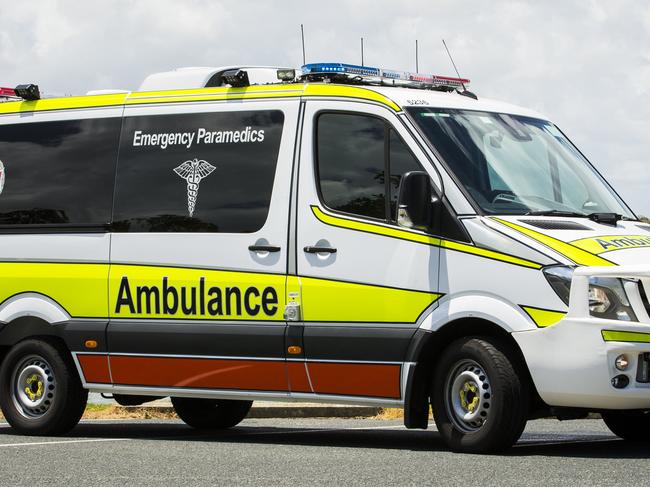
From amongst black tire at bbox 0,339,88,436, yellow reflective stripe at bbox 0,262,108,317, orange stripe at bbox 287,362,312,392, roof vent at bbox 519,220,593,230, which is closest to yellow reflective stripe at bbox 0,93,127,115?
yellow reflective stripe at bbox 0,262,108,317

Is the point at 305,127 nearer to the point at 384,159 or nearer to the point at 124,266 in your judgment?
the point at 384,159

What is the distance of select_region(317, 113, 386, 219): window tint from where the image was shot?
1070cm

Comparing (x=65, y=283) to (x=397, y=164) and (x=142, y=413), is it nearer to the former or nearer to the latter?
(x=397, y=164)

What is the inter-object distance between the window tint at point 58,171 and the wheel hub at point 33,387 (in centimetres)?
123

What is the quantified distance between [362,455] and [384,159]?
2176mm

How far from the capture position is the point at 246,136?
11.6 m

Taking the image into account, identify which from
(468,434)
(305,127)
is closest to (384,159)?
(305,127)

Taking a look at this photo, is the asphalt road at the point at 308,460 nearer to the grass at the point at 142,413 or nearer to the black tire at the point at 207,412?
the black tire at the point at 207,412

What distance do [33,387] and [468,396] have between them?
4306 millimetres

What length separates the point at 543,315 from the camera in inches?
380

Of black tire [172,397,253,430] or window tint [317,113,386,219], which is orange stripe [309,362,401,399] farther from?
black tire [172,397,253,430]

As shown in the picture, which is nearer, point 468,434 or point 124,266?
point 468,434

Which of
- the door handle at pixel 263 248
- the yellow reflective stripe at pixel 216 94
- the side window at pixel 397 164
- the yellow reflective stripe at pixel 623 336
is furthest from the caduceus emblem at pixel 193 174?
the yellow reflective stripe at pixel 623 336

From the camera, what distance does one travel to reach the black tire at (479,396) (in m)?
9.76
